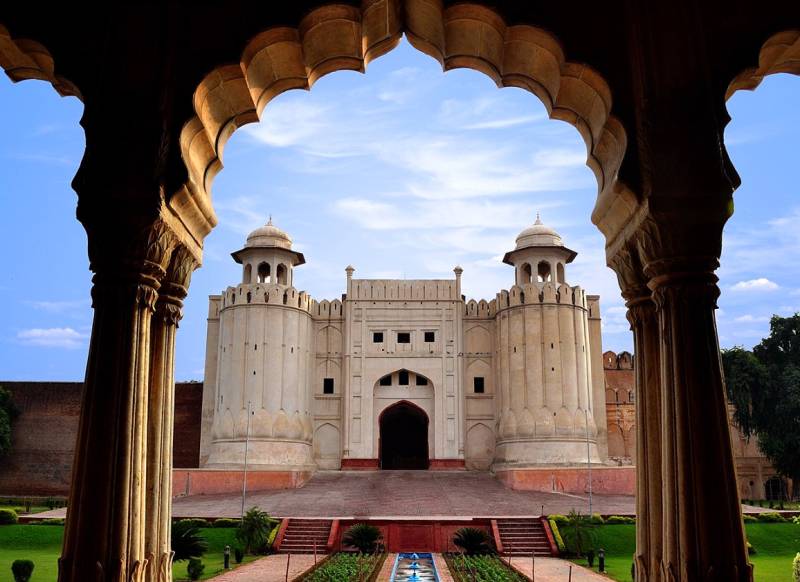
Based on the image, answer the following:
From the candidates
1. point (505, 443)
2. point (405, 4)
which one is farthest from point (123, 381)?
point (505, 443)

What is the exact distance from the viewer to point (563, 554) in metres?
17.3

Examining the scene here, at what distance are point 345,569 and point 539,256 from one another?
22.1 m

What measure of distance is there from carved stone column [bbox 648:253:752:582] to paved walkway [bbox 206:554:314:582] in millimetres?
9295

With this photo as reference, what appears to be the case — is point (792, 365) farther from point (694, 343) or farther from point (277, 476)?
point (694, 343)

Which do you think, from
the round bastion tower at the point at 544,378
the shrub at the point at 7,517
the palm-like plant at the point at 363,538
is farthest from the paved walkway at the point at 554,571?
the round bastion tower at the point at 544,378

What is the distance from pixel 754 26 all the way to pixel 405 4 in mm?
2257

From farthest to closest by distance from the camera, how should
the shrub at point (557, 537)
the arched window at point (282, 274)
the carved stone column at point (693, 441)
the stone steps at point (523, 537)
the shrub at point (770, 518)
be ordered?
the arched window at point (282, 274) < the shrub at point (770, 518) < the stone steps at point (523, 537) < the shrub at point (557, 537) < the carved stone column at point (693, 441)

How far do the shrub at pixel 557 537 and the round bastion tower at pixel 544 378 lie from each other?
11924 millimetres

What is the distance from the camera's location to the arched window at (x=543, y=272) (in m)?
33.9

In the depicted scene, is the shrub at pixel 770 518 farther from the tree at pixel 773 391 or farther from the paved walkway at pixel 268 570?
the tree at pixel 773 391

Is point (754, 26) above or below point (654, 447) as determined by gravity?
above

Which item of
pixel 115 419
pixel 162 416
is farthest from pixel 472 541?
pixel 115 419

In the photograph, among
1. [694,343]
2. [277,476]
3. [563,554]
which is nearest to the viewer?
[694,343]

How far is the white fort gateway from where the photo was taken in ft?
102
